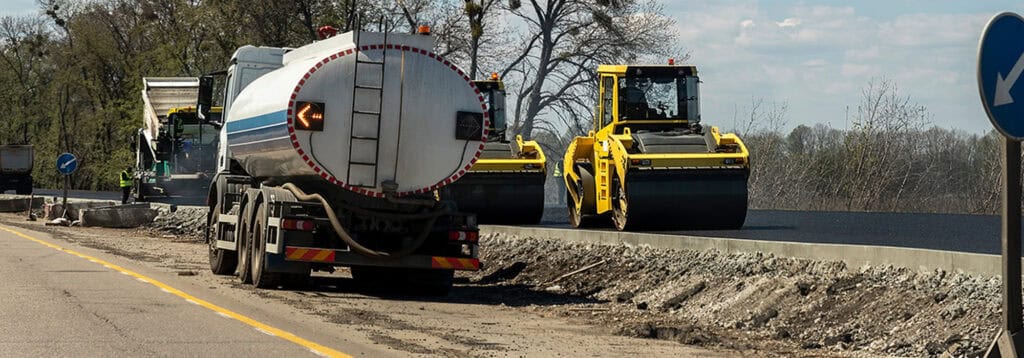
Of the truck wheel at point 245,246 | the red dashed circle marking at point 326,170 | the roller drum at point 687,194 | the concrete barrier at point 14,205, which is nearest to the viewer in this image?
the red dashed circle marking at point 326,170

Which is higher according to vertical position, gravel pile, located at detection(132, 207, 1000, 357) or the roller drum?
the roller drum

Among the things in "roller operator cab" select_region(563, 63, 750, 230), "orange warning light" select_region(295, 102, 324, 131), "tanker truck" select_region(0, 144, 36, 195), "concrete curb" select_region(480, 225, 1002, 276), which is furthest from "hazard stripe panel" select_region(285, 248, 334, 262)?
"tanker truck" select_region(0, 144, 36, 195)

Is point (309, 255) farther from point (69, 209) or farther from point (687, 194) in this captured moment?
point (69, 209)

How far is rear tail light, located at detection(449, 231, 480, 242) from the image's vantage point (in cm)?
1722

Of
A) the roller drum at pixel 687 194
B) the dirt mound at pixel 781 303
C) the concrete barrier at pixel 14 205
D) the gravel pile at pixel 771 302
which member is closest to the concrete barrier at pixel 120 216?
the concrete barrier at pixel 14 205

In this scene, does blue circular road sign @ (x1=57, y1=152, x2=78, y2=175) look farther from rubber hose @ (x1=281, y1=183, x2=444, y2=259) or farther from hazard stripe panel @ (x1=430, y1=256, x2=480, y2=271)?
hazard stripe panel @ (x1=430, y1=256, x2=480, y2=271)

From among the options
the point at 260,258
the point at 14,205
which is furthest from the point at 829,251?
the point at 14,205

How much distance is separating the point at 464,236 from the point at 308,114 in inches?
95.2

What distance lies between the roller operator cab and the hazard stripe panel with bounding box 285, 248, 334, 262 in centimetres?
748

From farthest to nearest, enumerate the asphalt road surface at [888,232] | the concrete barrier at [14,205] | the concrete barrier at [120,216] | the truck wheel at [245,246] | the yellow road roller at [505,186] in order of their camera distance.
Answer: the concrete barrier at [14,205] < the concrete barrier at [120,216] < the yellow road roller at [505,186] < the asphalt road surface at [888,232] < the truck wheel at [245,246]

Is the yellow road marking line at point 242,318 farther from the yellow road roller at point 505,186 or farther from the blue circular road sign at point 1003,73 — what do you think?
the yellow road roller at point 505,186

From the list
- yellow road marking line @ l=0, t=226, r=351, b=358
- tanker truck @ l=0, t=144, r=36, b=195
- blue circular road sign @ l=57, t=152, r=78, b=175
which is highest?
tanker truck @ l=0, t=144, r=36, b=195

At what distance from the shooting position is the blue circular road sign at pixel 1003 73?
7.51 metres

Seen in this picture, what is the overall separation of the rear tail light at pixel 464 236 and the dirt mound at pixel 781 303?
1.63 meters
